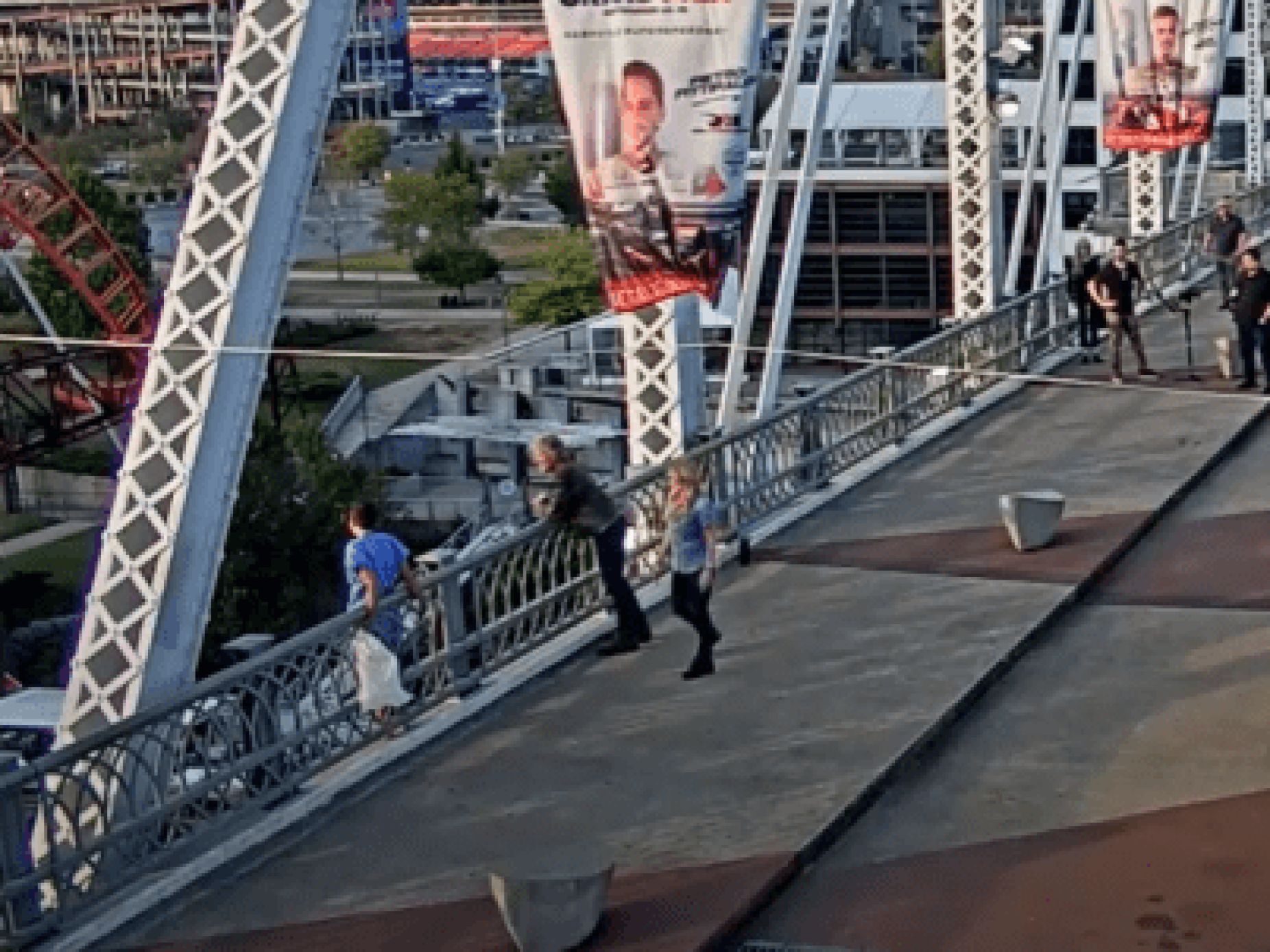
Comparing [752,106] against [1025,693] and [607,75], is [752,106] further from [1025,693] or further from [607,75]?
[1025,693]

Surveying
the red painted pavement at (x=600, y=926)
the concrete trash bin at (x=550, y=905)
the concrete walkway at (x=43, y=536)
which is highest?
the concrete trash bin at (x=550, y=905)

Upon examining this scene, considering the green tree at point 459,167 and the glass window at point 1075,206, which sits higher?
the green tree at point 459,167

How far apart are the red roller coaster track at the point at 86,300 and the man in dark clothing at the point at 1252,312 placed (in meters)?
20.8

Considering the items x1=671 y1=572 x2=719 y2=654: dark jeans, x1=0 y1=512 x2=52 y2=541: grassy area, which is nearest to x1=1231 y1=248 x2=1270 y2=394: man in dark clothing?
x1=671 y1=572 x2=719 y2=654: dark jeans

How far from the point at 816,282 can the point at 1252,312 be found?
39.1 meters

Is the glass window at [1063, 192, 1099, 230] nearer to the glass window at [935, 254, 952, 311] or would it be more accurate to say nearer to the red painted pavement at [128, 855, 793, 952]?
the glass window at [935, 254, 952, 311]

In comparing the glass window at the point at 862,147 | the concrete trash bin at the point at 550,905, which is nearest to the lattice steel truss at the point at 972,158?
the concrete trash bin at the point at 550,905

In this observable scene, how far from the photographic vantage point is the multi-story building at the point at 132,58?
398ft

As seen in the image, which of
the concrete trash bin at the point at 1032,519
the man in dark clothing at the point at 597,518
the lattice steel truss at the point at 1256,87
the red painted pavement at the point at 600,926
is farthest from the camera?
the lattice steel truss at the point at 1256,87

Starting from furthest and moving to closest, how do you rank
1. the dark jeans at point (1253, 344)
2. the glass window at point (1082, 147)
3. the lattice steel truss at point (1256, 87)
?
the glass window at point (1082, 147) < the lattice steel truss at point (1256, 87) < the dark jeans at point (1253, 344)

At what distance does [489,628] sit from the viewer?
11062 millimetres

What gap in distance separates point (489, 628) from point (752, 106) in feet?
10.5

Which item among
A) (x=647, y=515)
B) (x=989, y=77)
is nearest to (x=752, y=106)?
(x=647, y=515)

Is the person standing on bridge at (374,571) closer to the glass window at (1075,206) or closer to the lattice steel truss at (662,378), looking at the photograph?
the lattice steel truss at (662,378)
